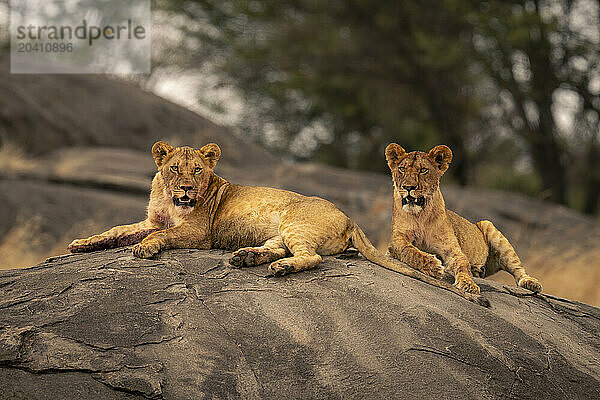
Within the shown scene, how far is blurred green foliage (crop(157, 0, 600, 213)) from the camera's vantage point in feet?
52.0

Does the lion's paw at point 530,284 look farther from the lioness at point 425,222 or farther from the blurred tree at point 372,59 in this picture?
the blurred tree at point 372,59

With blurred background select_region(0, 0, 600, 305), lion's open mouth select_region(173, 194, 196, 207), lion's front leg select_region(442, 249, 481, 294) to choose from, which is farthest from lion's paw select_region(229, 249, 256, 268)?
blurred background select_region(0, 0, 600, 305)

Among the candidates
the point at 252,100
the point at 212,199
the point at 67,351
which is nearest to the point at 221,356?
the point at 67,351

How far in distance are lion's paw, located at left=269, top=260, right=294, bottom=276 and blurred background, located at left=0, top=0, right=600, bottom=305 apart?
15.2ft

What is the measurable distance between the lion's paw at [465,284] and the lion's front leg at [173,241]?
184 centimetres

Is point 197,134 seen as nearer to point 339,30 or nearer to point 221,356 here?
point 339,30

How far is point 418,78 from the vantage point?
59.5ft

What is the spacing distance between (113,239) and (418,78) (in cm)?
1399

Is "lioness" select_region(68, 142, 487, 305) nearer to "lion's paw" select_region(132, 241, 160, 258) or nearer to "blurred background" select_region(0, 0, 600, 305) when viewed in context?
"lion's paw" select_region(132, 241, 160, 258)

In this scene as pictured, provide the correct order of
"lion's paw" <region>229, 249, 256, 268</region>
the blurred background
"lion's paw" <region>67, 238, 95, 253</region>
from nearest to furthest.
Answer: "lion's paw" <region>229, 249, 256, 268</region>
"lion's paw" <region>67, 238, 95, 253</region>
the blurred background

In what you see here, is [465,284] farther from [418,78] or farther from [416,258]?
[418,78]

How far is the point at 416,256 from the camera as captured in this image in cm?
498

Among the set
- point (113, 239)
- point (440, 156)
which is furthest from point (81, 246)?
point (440, 156)

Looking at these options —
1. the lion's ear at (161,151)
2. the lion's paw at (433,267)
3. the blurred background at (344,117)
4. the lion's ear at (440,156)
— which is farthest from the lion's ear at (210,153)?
the blurred background at (344,117)
